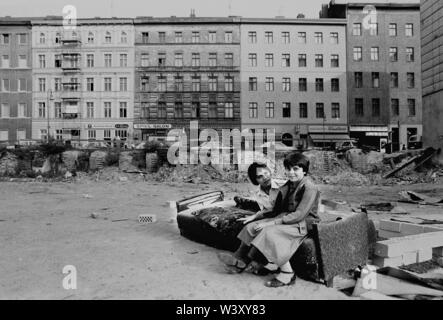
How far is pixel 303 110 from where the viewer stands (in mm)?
47531

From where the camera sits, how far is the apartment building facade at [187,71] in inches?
1849

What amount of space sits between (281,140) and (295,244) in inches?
1667

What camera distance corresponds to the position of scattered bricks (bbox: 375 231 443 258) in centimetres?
529

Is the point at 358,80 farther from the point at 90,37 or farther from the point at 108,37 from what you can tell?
the point at 90,37

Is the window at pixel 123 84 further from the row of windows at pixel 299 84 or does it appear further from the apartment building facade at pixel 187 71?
the row of windows at pixel 299 84

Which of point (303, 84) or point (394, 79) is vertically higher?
point (394, 79)

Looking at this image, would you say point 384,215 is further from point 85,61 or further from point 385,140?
point 85,61

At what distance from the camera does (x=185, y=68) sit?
47.2m

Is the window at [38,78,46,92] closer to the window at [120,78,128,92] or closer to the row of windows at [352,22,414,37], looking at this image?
the window at [120,78,128,92]

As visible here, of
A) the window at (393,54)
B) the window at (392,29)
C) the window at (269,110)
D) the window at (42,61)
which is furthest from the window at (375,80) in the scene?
the window at (42,61)

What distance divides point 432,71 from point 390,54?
2879 centimetres

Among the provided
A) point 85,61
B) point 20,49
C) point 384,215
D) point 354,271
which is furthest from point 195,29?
point 354,271

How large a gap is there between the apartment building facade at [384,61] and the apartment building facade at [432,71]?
25.1 m

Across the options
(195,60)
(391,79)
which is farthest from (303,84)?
(195,60)
